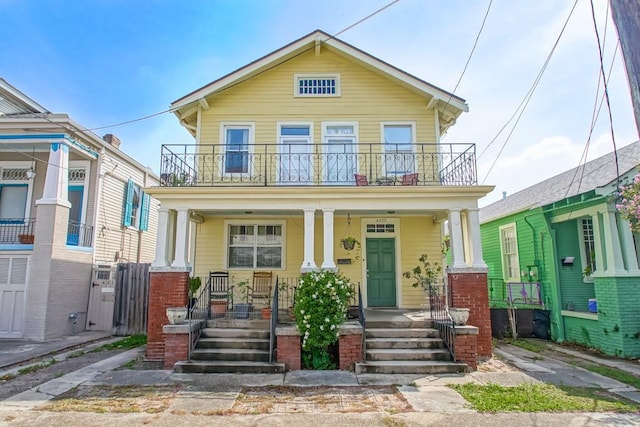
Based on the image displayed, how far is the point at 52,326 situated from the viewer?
33.2 ft

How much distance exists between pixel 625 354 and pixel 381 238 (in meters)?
6.01

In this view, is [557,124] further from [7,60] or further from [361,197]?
[7,60]

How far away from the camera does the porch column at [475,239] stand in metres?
8.20

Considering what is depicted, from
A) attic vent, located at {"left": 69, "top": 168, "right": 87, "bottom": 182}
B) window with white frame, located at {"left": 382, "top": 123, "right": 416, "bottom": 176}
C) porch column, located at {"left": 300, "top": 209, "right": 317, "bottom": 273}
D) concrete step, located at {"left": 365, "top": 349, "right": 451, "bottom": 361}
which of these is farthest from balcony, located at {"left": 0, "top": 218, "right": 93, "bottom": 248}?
concrete step, located at {"left": 365, "top": 349, "right": 451, "bottom": 361}

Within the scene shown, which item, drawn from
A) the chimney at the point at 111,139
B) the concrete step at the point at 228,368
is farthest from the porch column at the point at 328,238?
the chimney at the point at 111,139

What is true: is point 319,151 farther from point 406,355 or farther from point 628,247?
point 628,247

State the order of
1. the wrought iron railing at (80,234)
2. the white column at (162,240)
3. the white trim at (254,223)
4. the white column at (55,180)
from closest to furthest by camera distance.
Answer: the white column at (162,240)
the white column at (55,180)
the white trim at (254,223)
the wrought iron railing at (80,234)

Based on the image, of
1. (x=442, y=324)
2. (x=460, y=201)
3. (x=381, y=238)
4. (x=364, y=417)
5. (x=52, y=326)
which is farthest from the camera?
(x=381, y=238)

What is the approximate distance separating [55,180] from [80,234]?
209 centimetres

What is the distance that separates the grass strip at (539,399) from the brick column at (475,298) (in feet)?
6.15

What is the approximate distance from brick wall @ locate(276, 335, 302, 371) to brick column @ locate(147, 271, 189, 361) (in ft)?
7.99

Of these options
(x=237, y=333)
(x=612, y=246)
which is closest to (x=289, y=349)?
(x=237, y=333)

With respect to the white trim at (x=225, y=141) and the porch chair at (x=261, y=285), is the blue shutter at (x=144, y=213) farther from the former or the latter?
the porch chair at (x=261, y=285)

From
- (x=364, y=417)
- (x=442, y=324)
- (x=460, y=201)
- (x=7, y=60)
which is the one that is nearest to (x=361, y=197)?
(x=460, y=201)
